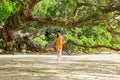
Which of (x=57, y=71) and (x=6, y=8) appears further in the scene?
(x=6, y=8)

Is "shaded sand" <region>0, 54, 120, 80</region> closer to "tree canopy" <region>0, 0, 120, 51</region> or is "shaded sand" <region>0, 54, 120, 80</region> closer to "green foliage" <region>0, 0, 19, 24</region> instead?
"tree canopy" <region>0, 0, 120, 51</region>

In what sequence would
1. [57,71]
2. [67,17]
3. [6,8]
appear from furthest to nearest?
[6,8] < [67,17] < [57,71]

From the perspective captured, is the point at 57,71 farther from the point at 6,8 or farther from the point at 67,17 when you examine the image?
the point at 6,8

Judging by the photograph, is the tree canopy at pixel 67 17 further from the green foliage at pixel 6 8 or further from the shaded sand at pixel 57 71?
the shaded sand at pixel 57 71

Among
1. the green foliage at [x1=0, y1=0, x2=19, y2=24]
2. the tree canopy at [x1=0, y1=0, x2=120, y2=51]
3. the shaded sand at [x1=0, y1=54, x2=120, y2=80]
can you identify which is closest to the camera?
the shaded sand at [x1=0, y1=54, x2=120, y2=80]

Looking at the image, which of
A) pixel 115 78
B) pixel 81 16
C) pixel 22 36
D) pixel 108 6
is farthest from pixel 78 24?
pixel 115 78

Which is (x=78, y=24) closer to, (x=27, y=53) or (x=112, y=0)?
(x=112, y=0)

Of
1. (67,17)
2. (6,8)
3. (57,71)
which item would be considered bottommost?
(67,17)

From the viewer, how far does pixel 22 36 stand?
26.5 m

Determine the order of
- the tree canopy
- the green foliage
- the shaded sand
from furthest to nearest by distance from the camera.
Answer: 1. the green foliage
2. the tree canopy
3. the shaded sand

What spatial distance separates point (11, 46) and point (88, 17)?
11.3m

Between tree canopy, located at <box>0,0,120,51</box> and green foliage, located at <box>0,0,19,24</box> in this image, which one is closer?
tree canopy, located at <box>0,0,120,51</box>

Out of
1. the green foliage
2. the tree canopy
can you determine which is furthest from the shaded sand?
the green foliage

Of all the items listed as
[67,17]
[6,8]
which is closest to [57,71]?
[67,17]
